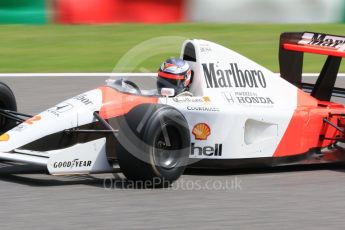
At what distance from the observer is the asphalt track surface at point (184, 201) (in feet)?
17.7

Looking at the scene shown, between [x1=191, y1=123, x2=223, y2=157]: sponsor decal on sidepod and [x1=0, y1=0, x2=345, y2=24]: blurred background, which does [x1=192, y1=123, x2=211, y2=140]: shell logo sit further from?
[x1=0, y1=0, x2=345, y2=24]: blurred background

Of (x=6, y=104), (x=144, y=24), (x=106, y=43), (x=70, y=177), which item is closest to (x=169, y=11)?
(x=144, y=24)

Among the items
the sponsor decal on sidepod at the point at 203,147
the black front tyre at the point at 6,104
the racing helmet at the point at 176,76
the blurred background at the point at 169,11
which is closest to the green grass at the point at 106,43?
the blurred background at the point at 169,11

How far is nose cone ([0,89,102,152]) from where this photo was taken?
636cm

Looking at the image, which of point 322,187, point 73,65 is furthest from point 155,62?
point 322,187

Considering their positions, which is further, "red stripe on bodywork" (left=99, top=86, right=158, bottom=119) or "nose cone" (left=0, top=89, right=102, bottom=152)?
"red stripe on bodywork" (left=99, top=86, right=158, bottom=119)

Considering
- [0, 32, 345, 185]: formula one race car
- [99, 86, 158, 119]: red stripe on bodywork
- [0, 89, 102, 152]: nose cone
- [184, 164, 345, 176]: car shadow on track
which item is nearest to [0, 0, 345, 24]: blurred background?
[0, 32, 345, 185]: formula one race car

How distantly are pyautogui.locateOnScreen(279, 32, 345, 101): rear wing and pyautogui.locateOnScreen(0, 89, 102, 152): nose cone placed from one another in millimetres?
2269

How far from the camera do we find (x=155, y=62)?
42.4 feet

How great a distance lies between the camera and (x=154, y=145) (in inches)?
245

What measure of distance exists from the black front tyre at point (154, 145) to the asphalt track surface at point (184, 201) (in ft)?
0.41

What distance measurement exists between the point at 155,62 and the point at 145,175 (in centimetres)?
684

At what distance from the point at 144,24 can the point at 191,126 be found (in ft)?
26.6

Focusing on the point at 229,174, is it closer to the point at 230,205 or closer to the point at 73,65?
the point at 230,205
